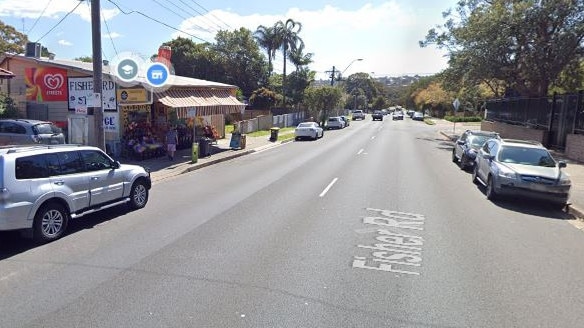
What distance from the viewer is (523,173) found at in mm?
11586

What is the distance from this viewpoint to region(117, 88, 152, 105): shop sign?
1845 cm

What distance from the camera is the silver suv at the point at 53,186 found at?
7.39 m

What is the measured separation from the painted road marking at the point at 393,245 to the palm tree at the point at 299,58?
4845 centimetres

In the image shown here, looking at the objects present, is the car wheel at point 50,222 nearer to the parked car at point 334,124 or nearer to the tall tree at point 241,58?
the parked car at point 334,124

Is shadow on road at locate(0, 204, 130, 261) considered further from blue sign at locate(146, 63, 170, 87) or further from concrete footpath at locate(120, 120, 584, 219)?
blue sign at locate(146, 63, 170, 87)

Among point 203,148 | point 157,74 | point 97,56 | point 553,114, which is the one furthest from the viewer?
point 553,114

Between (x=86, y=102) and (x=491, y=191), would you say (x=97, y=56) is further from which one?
(x=491, y=191)

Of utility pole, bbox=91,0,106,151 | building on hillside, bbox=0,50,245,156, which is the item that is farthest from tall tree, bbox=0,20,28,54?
utility pole, bbox=91,0,106,151

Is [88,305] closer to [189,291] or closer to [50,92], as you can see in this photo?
[189,291]

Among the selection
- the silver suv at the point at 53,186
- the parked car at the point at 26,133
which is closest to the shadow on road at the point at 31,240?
the silver suv at the point at 53,186

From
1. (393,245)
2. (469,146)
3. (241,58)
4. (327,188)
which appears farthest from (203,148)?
(241,58)

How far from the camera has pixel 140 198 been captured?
35.3 feet

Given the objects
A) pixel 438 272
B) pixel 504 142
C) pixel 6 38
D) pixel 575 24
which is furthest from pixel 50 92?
pixel 6 38

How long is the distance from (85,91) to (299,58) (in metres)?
40.7
